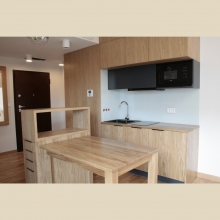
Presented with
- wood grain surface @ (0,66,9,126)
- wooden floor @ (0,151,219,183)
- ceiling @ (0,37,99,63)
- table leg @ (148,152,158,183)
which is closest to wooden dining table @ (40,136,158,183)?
table leg @ (148,152,158,183)

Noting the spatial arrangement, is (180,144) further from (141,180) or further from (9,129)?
(9,129)

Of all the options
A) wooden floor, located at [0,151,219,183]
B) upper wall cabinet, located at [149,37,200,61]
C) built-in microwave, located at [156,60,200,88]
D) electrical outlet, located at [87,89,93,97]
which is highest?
upper wall cabinet, located at [149,37,200,61]

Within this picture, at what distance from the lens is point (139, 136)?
2910 millimetres

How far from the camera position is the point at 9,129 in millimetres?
4359

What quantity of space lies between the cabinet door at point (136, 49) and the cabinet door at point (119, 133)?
1083 millimetres

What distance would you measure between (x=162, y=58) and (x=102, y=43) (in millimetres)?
1178

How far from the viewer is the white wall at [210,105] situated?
2688 mm

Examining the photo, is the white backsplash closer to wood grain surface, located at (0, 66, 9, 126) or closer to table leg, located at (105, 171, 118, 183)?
table leg, located at (105, 171, 118, 183)

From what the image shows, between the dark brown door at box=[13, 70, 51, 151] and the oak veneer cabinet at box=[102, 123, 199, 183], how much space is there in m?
2.98

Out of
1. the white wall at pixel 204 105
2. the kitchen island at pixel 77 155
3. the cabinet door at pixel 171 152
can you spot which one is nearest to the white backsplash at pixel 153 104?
the white wall at pixel 204 105

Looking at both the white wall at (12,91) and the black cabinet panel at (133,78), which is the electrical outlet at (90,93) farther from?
the white wall at (12,91)

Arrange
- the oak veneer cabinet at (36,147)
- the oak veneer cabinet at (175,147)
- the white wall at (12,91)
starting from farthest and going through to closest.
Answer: the white wall at (12,91) → the oak veneer cabinet at (175,147) → the oak veneer cabinet at (36,147)

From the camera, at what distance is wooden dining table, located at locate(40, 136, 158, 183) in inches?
58.1

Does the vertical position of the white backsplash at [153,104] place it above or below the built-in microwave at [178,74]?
below
